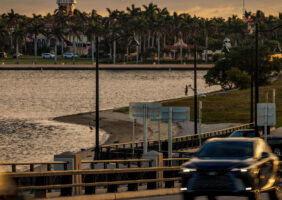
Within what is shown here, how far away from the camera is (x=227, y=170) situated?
1755 centimetres

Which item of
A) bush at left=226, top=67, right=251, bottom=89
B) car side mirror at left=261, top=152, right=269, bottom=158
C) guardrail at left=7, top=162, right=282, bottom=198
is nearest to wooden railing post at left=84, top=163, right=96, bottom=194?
guardrail at left=7, top=162, right=282, bottom=198

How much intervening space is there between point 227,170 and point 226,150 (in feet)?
4.21

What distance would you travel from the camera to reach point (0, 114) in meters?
133

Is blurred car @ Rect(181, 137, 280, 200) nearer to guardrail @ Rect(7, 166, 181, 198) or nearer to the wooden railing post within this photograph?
guardrail @ Rect(7, 166, 181, 198)

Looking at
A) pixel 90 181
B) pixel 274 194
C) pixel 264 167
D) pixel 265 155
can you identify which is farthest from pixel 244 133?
pixel 264 167

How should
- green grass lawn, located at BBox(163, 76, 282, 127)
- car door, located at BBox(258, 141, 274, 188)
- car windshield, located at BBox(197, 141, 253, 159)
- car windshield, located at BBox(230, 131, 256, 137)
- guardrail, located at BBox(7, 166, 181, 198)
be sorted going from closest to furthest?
1. car windshield, located at BBox(197, 141, 253, 159)
2. car door, located at BBox(258, 141, 274, 188)
3. guardrail, located at BBox(7, 166, 181, 198)
4. car windshield, located at BBox(230, 131, 256, 137)
5. green grass lawn, located at BBox(163, 76, 282, 127)

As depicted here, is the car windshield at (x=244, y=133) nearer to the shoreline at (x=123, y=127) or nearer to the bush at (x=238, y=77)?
the shoreline at (x=123, y=127)

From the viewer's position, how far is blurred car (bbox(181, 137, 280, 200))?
1752 cm

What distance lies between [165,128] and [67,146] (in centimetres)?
1876

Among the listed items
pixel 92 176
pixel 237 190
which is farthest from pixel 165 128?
pixel 237 190

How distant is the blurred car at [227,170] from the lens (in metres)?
17.5

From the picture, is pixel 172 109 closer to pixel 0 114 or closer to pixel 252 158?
pixel 252 158

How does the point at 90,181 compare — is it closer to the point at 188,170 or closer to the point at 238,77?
the point at 188,170

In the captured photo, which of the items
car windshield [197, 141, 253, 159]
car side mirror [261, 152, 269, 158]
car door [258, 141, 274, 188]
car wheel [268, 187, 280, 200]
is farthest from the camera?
A: car wheel [268, 187, 280, 200]
